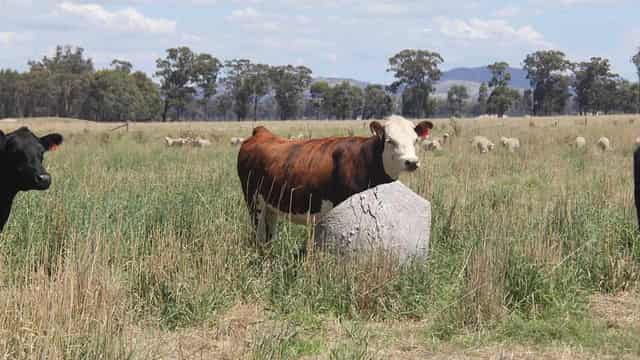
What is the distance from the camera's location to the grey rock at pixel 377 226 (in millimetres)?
7098

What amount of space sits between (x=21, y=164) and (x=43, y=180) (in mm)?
272

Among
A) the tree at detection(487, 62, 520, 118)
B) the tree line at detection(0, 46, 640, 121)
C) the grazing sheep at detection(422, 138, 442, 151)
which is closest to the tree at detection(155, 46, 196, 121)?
the tree line at detection(0, 46, 640, 121)

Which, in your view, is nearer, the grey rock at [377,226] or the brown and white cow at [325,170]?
the brown and white cow at [325,170]

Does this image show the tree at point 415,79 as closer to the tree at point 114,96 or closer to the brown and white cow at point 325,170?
the tree at point 114,96

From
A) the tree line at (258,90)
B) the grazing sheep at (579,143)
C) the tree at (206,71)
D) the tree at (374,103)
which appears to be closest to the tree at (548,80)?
the tree line at (258,90)

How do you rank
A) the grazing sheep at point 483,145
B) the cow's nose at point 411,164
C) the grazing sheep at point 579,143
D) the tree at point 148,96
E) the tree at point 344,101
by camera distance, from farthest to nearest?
the tree at point 344,101, the tree at point 148,96, the grazing sheep at point 579,143, the grazing sheep at point 483,145, the cow's nose at point 411,164

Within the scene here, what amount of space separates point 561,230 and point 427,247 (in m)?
1.78

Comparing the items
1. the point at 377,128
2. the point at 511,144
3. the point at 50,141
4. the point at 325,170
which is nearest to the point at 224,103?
the point at 511,144

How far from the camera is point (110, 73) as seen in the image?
314ft

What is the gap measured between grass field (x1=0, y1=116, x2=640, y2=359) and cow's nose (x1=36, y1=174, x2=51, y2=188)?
19.6 inches

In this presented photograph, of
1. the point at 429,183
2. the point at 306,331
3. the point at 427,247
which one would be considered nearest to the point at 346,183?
the point at 427,247

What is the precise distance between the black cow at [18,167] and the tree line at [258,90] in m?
90.5

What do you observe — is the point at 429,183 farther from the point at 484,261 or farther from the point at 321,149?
the point at 484,261

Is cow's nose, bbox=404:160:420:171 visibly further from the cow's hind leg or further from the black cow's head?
the black cow's head
